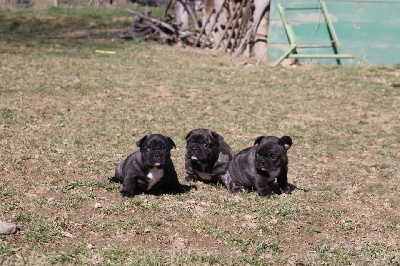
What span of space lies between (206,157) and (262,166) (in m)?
0.93

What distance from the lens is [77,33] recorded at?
25.7 meters

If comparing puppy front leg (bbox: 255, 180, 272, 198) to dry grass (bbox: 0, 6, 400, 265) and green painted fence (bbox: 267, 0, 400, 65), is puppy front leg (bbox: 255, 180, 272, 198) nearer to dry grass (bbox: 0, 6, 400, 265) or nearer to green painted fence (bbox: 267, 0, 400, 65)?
dry grass (bbox: 0, 6, 400, 265)

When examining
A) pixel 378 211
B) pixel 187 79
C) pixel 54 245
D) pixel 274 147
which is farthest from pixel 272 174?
pixel 187 79

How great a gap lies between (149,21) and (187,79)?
9.05 meters

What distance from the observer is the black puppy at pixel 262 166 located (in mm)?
7496

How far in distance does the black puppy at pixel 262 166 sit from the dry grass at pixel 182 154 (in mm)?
219

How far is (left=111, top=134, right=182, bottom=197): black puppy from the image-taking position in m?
7.18

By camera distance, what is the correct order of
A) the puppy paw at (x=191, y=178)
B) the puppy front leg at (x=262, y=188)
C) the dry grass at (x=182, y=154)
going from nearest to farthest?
the dry grass at (x=182, y=154)
the puppy front leg at (x=262, y=188)
the puppy paw at (x=191, y=178)

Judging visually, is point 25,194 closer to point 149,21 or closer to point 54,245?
point 54,245

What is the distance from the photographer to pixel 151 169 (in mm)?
7328

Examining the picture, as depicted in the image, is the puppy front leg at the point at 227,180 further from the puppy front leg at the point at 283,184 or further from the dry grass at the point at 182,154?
the puppy front leg at the point at 283,184

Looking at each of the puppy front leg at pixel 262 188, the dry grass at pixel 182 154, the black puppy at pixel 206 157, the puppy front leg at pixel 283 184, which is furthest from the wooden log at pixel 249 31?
the puppy front leg at pixel 262 188

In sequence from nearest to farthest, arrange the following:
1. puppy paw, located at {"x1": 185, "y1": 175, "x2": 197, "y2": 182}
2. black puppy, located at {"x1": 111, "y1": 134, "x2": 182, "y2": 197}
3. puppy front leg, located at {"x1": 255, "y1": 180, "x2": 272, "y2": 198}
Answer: black puppy, located at {"x1": 111, "y1": 134, "x2": 182, "y2": 197}
puppy front leg, located at {"x1": 255, "y1": 180, "x2": 272, "y2": 198}
puppy paw, located at {"x1": 185, "y1": 175, "x2": 197, "y2": 182}

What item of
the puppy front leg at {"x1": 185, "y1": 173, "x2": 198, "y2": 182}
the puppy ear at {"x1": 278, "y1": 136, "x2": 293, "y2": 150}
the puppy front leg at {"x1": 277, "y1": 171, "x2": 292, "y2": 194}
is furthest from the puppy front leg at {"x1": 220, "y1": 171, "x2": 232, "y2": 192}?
the puppy ear at {"x1": 278, "y1": 136, "x2": 293, "y2": 150}
